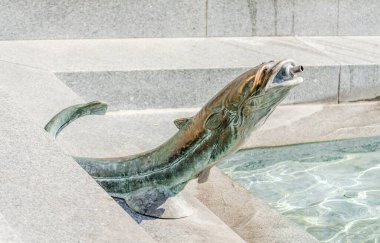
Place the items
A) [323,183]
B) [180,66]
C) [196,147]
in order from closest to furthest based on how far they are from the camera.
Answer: [196,147] < [323,183] < [180,66]

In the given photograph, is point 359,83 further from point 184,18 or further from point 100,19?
point 100,19

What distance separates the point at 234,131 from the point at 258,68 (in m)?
0.25

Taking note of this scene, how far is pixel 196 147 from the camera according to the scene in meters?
2.98

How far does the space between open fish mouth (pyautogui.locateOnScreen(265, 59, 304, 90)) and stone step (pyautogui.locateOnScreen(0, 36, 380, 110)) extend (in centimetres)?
274

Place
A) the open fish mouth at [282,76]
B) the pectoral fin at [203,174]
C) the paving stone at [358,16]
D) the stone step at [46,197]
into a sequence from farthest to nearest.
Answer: the paving stone at [358,16] < the pectoral fin at [203,174] < the open fish mouth at [282,76] < the stone step at [46,197]

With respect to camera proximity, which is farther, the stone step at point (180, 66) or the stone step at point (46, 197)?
the stone step at point (180, 66)

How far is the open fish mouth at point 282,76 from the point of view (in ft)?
9.11

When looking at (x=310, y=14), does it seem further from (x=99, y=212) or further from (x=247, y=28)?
(x=99, y=212)

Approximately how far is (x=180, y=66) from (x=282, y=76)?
2955mm

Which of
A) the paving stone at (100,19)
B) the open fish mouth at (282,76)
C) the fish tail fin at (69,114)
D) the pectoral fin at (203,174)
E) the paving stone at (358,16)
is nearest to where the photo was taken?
the open fish mouth at (282,76)

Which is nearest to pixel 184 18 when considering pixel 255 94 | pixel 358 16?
pixel 358 16

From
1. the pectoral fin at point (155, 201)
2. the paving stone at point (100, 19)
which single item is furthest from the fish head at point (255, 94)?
the paving stone at point (100, 19)

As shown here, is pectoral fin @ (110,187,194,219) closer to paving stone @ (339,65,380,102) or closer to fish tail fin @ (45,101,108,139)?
fish tail fin @ (45,101,108,139)

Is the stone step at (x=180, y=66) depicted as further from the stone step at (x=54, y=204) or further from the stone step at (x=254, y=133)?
the stone step at (x=54, y=204)
